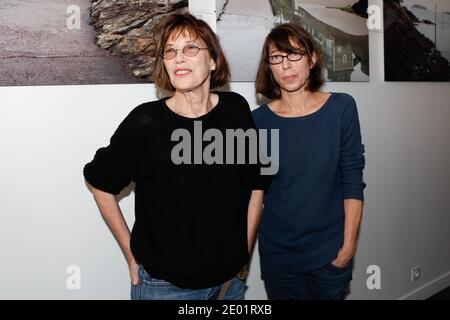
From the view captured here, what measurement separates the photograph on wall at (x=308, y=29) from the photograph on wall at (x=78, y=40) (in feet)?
0.99

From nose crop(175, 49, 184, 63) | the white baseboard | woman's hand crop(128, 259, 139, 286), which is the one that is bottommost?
the white baseboard

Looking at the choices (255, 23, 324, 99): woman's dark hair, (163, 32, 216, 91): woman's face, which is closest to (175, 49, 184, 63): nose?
(163, 32, 216, 91): woman's face

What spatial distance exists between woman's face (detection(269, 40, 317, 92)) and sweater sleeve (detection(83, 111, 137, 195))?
2.04 ft

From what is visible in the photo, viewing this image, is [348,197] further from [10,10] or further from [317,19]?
[10,10]

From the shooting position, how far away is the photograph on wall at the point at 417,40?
2639 mm

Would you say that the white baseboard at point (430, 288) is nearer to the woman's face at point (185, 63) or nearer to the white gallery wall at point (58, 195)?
the white gallery wall at point (58, 195)

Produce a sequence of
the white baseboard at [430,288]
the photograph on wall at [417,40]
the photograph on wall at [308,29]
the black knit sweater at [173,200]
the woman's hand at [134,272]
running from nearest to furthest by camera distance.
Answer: the black knit sweater at [173,200] → the woman's hand at [134,272] → the photograph on wall at [308,29] → the photograph on wall at [417,40] → the white baseboard at [430,288]

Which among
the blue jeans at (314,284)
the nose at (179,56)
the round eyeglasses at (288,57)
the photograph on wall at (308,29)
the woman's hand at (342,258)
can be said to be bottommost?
the blue jeans at (314,284)

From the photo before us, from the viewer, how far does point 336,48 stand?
7.80ft

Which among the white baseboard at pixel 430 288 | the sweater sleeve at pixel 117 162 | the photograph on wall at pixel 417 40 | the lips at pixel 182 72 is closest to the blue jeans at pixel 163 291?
the sweater sleeve at pixel 117 162

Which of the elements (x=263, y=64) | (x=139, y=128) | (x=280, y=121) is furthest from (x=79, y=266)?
(x=263, y=64)

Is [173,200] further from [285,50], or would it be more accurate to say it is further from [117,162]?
[285,50]

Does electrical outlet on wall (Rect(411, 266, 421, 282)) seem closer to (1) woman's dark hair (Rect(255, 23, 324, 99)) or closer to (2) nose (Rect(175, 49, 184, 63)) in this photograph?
(1) woman's dark hair (Rect(255, 23, 324, 99))

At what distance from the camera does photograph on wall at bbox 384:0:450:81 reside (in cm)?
264
